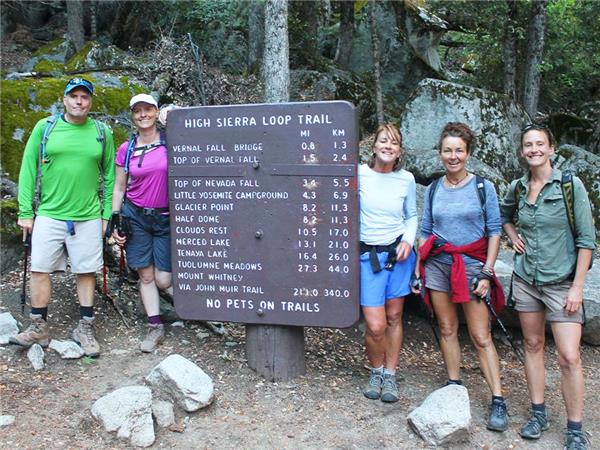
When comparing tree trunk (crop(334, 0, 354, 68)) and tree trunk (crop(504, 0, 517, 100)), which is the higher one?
tree trunk (crop(334, 0, 354, 68))

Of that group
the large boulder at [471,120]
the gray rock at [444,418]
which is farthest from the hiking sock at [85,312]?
the large boulder at [471,120]

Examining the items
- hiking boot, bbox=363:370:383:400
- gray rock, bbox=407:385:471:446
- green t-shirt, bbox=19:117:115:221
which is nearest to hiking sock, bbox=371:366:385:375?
hiking boot, bbox=363:370:383:400

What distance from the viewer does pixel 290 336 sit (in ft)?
16.3

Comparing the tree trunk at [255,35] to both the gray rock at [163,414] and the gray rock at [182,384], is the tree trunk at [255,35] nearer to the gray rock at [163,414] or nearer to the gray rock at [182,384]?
the gray rock at [182,384]

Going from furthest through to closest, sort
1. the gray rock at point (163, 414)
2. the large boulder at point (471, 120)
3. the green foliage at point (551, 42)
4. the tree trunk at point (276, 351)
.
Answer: the green foliage at point (551, 42) < the large boulder at point (471, 120) < the tree trunk at point (276, 351) < the gray rock at point (163, 414)

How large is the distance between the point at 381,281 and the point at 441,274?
459 millimetres

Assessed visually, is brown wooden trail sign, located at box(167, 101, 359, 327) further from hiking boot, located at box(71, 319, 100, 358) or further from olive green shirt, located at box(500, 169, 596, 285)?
olive green shirt, located at box(500, 169, 596, 285)

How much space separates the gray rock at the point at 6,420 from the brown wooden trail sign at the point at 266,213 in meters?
1.48

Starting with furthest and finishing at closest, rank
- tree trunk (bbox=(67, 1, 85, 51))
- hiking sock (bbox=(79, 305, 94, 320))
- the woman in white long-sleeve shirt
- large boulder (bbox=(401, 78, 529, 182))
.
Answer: tree trunk (bbox=(67, 1, 85, 51)) → large boulder (bbox=(401, 78, 529, 182)) → hiking sock (bbox=(79, 305, 94, 320)) → the woman in white long-sleeve shirt

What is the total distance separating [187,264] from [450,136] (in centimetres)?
238

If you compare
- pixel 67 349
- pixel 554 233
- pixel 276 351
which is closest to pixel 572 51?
pixel 554 233

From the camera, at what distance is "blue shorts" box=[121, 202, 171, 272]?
515cm

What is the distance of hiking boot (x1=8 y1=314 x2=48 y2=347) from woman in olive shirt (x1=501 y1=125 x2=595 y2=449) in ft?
12.8

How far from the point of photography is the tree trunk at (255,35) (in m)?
13.9
